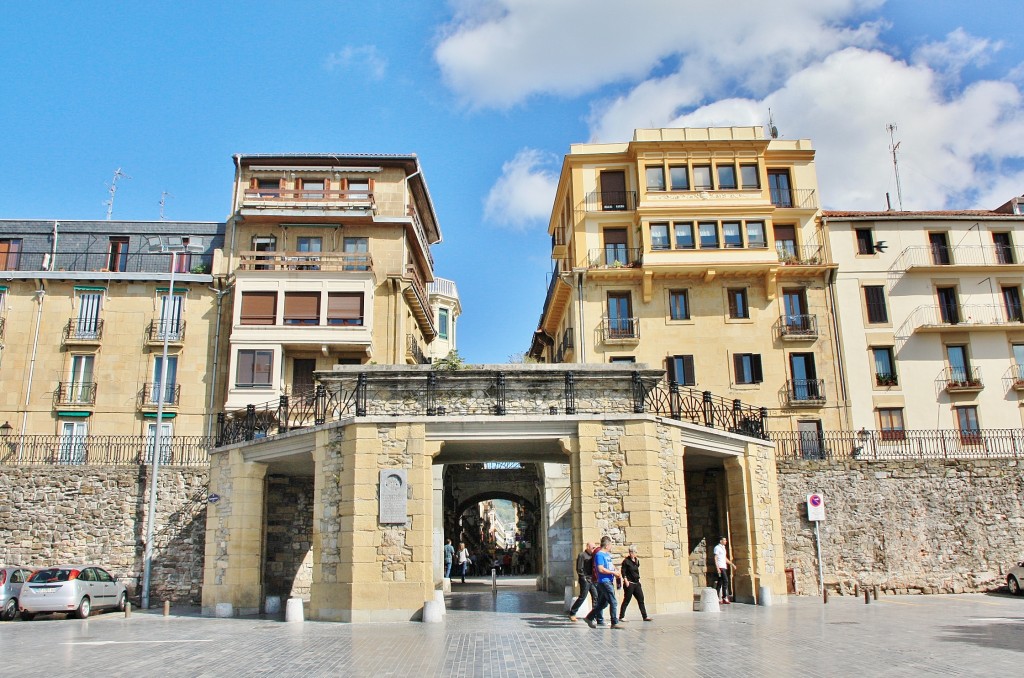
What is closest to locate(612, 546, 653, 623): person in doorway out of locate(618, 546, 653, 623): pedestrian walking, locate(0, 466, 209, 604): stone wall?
locate(618, 546, 653, 623): pedestrian walking

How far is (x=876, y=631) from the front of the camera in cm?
1501

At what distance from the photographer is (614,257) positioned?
34.8 metres

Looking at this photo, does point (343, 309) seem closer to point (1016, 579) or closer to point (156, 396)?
point (156, 396)

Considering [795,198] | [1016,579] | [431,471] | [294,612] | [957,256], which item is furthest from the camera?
[795,198]

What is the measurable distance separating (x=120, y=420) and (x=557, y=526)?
1900 cm

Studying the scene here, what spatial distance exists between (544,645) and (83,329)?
2794 centimetres

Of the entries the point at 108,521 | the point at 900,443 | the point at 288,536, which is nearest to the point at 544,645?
the point at 288,536

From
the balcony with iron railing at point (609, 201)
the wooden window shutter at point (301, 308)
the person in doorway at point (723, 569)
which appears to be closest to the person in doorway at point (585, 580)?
the person in doorway at point (723, 569)

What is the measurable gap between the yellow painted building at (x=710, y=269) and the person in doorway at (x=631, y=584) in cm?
1718

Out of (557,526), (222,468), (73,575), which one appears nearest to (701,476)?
(557,526)

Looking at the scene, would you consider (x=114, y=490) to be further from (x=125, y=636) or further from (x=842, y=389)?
(x=842, y=389)

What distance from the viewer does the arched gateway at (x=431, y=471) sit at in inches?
711

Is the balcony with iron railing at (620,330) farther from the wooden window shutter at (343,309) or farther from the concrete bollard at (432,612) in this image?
the concrete bollard at (432,612)

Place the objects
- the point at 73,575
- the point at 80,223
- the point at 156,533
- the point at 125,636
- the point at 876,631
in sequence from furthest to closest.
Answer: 1. the point at 80,223
2. the point at 156,533
3. the point at 73,575
4. the point at 125,636
5. the point at 876,631
